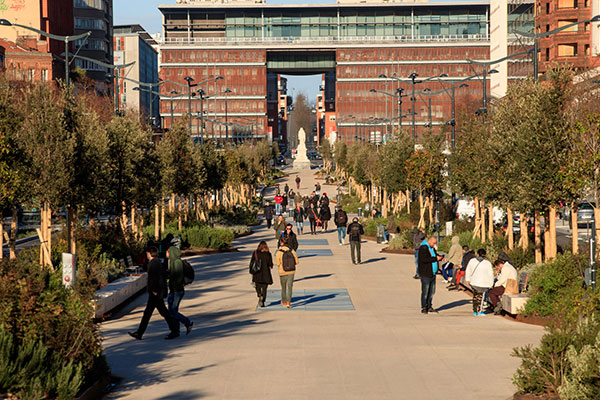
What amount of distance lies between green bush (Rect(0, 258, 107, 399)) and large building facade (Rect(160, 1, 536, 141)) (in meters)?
147

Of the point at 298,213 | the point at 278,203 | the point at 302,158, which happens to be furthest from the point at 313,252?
the point at 302,158

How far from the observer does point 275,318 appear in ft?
60.5

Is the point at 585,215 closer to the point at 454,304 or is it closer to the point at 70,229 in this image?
the point at 454,304

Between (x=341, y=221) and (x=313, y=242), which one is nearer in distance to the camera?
(x=341, y=221)

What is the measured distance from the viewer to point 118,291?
786 inches

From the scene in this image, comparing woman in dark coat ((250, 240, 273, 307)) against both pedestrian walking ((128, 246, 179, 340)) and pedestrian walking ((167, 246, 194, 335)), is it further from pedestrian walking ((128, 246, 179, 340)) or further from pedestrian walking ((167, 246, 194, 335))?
pedestrian walking ((128, 246, 179, 340))

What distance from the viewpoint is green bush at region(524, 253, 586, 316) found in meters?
17.5

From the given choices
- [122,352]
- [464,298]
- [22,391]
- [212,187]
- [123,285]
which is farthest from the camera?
[212,187]

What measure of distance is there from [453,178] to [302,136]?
4580 inches

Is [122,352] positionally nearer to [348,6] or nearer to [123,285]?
[123,285]

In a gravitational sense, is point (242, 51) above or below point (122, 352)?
above

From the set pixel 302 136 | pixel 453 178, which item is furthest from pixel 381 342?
pixel 302 136

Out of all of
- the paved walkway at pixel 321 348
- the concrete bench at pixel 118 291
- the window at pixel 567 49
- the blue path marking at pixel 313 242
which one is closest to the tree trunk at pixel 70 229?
the concrete bench at pixel 118 291

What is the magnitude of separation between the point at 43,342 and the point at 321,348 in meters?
4.80
